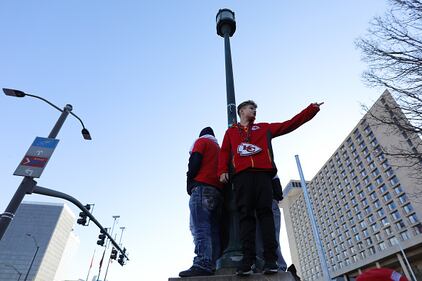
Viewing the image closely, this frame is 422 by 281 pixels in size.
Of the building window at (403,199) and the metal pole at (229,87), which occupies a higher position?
the building window at (403,199)

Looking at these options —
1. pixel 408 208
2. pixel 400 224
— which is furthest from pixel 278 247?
pixel 400 224

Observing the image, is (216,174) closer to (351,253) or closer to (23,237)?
(351,253)

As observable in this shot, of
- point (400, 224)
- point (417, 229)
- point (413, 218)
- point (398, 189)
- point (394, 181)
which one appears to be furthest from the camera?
point (394, 181)

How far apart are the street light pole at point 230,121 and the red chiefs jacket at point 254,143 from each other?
62 cm

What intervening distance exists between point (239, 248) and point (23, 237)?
154004 millimetres

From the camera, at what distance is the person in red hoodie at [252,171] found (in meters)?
2.50

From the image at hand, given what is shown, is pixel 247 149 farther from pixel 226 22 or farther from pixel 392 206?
pixel 392 206

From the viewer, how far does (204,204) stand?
10.3ft

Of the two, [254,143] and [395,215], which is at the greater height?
[395,215]

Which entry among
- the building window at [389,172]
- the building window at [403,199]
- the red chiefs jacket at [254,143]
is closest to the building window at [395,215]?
the building window at [403,199]

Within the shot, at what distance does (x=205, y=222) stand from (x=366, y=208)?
62.0m

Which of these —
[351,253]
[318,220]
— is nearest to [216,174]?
[351,253]

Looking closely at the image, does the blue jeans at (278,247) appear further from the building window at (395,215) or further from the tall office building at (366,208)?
the building window at (395,215)

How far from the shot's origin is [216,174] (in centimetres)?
341
